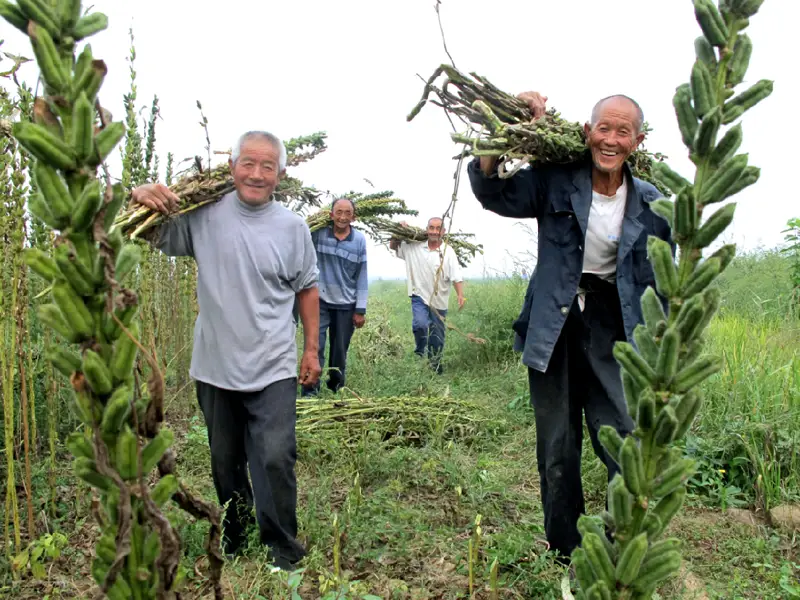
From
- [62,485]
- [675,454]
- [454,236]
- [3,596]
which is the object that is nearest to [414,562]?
[3,596]

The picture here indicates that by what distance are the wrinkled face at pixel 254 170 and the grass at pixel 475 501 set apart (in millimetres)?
1606

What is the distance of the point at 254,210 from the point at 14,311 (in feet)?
3.83

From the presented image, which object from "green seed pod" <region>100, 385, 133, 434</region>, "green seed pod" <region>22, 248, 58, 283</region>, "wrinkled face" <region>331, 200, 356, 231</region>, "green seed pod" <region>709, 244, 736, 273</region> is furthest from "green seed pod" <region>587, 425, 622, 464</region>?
"wrinkled face" <region>331, 200, 356, 231</region>

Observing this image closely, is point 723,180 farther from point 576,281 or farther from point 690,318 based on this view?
point 576,281

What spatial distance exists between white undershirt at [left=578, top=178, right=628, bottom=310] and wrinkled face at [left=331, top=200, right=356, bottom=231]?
4.26 metres

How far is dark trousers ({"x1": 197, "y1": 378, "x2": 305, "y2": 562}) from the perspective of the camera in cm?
314

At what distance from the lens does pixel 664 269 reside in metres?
0.80

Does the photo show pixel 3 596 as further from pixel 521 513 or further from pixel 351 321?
pixel 351 321

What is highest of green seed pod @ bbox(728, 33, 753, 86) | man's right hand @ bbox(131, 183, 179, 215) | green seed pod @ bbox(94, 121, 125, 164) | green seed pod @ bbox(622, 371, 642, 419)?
man's right hand @ bbox(131, 183, 179, 215)

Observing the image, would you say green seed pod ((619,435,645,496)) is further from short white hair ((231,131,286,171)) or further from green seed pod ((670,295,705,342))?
short white hair ((231,131,286,171))

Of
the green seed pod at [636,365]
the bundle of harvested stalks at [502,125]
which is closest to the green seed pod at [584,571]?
the green seed pod at [636,365]

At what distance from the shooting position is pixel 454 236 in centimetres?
942

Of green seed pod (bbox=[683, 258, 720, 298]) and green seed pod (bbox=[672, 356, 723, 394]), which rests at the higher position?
green seed pod (bbox=[683, 258, 720, 298])

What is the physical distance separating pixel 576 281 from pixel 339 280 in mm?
4245
